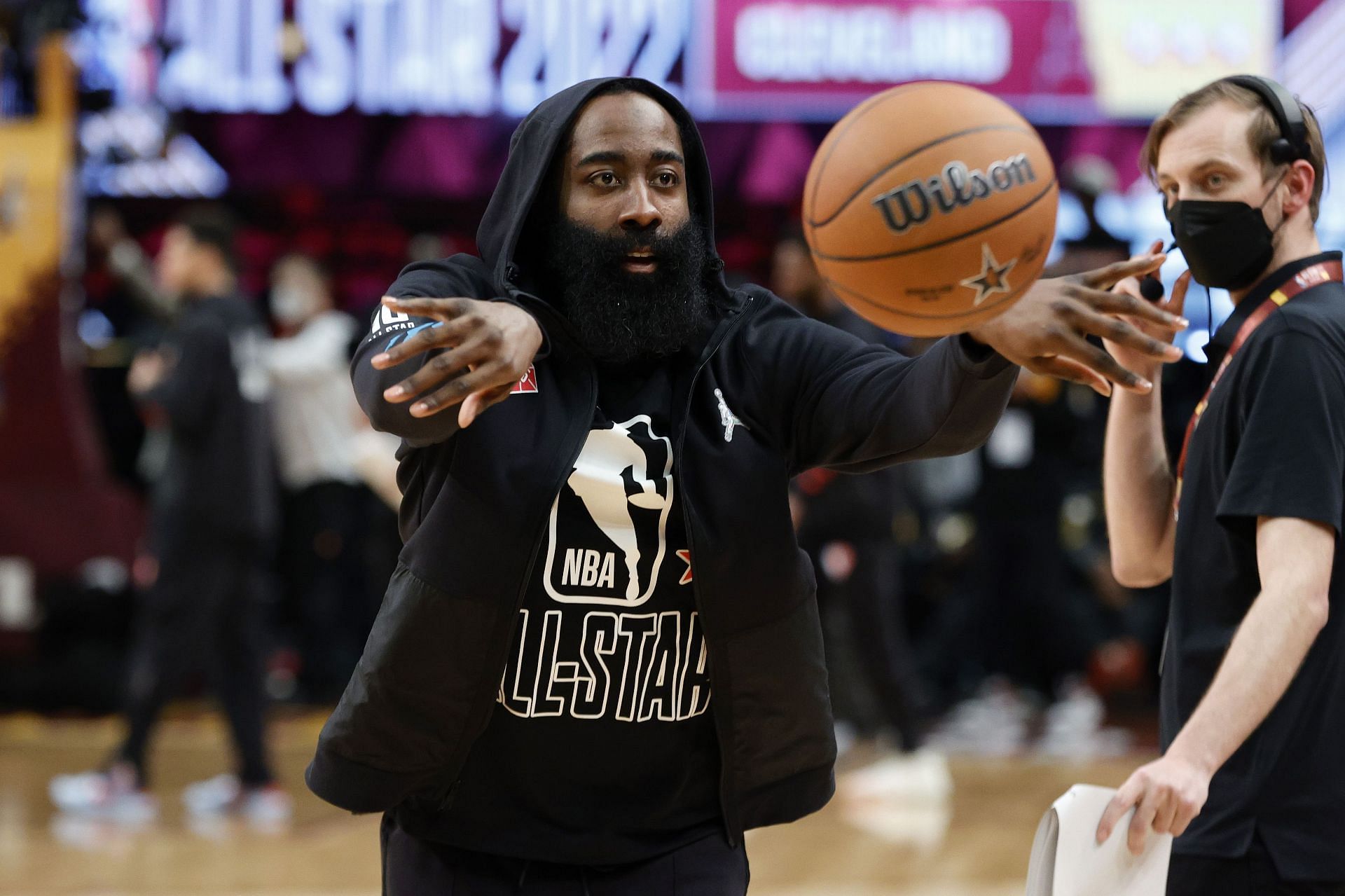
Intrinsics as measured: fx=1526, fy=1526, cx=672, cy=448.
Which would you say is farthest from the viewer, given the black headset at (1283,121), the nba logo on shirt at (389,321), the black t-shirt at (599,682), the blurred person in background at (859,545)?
the blurred person in background at (859,545)

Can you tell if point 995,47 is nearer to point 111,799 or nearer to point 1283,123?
point 111,799

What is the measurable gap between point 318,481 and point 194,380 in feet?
8.49

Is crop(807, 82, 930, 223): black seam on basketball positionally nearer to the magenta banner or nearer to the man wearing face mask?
the man wearing face mask

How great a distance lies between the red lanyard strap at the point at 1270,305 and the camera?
2461 millimetres

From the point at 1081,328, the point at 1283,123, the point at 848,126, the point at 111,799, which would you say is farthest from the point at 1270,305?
the point at 111,799

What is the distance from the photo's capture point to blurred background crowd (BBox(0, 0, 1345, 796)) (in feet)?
26.9

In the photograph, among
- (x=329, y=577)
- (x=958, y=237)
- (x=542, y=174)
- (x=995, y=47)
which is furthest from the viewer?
(x=995, y=47)

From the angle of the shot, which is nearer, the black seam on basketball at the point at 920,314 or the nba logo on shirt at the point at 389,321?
the black seam on basketball at the point at 920,314

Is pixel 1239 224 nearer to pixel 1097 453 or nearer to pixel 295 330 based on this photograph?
pixel 1097 453

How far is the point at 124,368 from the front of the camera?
9438 millimetres

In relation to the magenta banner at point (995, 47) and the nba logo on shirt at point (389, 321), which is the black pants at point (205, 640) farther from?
the magenta banner at point (995, 47)

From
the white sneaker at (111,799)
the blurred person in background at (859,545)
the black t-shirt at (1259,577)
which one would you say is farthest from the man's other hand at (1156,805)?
the white sneaker at (111,799)

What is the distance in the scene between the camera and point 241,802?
6254 mm

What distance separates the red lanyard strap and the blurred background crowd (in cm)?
485
